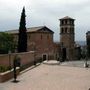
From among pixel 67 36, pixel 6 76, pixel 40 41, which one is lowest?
pixel 6 76

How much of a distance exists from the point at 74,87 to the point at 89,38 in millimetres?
57827

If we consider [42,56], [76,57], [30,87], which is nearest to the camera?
[30,87]

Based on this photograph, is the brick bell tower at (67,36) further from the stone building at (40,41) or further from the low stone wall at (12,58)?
the low stone wall at (12,58)

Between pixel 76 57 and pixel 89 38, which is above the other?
pixel 89 38

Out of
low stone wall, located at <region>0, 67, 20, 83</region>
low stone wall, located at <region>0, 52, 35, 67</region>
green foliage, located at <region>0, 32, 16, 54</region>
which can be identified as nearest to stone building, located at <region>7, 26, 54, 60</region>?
green foliage, located at <region>0, 32, 16, 54</region>

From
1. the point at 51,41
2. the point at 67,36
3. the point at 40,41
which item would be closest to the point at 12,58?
the point at 40,41

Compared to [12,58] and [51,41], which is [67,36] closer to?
[51,41]

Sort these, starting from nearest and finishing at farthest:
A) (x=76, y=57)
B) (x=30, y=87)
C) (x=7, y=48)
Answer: (x=30, y=87), (x=7, y=48), (x=76, y=57)

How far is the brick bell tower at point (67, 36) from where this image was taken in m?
68.7

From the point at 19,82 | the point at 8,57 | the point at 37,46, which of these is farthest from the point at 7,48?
the point at 19,82

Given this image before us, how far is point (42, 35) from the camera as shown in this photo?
182ft

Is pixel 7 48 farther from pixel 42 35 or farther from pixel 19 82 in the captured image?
pixel 19 82

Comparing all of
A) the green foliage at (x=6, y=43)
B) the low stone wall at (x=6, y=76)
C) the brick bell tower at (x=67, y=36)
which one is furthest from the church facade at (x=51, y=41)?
the low stone wall at (x=6, y=76)

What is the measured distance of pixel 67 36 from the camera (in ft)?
230
